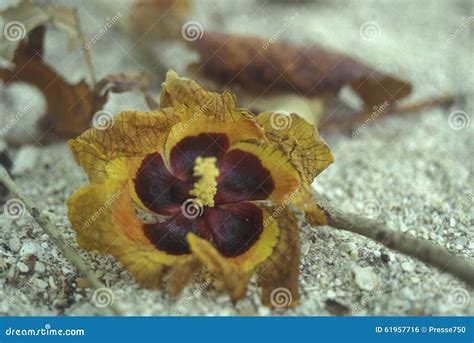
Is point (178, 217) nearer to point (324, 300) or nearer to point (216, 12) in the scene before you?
point (324, 300)

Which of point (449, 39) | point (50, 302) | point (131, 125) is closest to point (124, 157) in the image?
point (131, 125)
